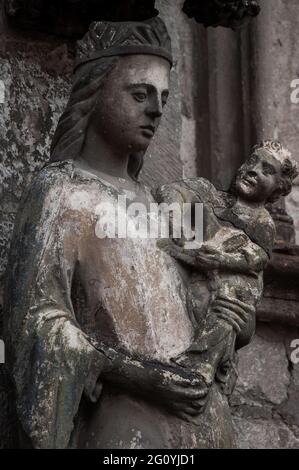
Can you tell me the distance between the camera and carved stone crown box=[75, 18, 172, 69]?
17.1ft

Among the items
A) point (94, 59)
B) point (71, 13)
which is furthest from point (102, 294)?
point (71, 13)

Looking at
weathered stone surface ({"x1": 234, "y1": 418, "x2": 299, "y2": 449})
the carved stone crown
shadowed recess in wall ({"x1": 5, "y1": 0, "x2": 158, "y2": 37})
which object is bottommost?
weathered stone surface ({"x1": 234, "y1": 418, "x2": 299, "y2": 449})

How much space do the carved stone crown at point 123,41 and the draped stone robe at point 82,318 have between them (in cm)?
33

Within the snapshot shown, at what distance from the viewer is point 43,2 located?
19.0ft

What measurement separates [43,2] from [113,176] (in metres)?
0.81

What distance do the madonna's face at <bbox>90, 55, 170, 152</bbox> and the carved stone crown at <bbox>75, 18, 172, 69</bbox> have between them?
29 millimetres

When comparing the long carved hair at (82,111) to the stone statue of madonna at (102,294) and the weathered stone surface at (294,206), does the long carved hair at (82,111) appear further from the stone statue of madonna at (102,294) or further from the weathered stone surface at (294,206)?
the weathered stone surface at (294,206)

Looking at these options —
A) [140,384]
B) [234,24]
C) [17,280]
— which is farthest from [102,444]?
[234,24]

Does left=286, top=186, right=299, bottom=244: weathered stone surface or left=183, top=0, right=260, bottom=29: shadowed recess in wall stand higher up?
left=183, top=0, right=260, bottom=29: shadowed recess in wall

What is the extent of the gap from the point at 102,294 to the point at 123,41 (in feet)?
2.38

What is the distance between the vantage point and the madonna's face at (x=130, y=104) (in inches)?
203

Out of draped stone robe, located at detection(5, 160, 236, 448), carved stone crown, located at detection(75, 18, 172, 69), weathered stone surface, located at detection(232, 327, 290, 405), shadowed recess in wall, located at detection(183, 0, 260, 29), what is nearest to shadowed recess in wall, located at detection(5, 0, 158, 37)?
shadowed recess in wall, located at detection(183, 0, 260, 29)

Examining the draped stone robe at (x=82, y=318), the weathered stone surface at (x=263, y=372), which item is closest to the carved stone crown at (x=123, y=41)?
the draped stone robe at (x=82, y=318)

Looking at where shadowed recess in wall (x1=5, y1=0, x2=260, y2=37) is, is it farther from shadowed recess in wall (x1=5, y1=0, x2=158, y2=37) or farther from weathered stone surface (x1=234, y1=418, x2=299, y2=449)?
weathered stone surface (x1=234, y1=418, x2=299, y2=449)
